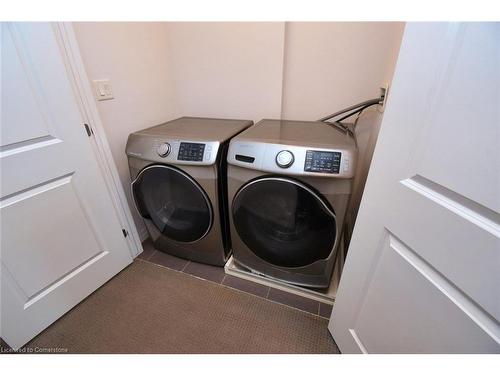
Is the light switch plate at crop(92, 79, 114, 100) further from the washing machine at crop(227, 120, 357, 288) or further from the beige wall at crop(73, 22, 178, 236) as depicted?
the washing machine at crop(227, 120, 357, 288)

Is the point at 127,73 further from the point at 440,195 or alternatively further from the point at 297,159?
the point at 440,195

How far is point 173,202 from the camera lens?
4.43 feet

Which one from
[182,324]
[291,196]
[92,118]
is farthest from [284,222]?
[92,118]

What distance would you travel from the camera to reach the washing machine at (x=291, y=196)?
92 centimetres

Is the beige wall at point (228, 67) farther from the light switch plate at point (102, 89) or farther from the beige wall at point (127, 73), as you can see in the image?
the light switch plate at point (102, 89)

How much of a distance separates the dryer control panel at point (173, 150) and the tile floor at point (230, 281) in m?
0.78

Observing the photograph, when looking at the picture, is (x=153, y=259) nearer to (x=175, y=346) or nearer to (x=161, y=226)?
(x=161, y=226)

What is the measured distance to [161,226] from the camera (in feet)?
4.72

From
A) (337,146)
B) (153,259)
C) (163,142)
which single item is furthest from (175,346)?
(337,146)

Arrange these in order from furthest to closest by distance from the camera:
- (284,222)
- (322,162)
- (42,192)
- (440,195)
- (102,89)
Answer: (102,89), (284,222), (42,192), (322,162), (440,195)

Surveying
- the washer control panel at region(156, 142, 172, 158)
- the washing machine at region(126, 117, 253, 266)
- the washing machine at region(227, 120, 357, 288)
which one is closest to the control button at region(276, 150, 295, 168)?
the washing machine at region(227, 120, 357, 288)

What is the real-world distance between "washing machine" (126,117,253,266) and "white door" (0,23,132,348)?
0.23 metres

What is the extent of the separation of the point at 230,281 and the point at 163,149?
90cm
